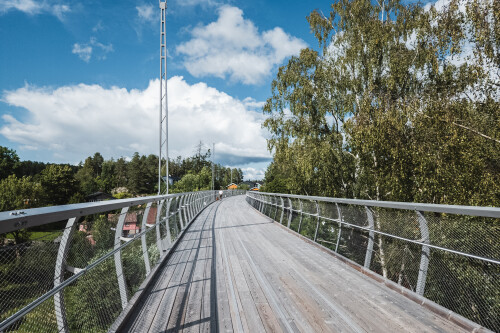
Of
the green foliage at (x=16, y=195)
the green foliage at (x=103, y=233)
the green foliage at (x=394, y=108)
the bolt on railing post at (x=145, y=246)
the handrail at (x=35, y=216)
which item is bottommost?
the green foliage at (x=16, y=195)

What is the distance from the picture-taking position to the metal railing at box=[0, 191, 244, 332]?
5.08 feet

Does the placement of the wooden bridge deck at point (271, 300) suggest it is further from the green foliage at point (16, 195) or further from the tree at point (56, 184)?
the tree at point (56, 184)

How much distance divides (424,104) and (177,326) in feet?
36.8

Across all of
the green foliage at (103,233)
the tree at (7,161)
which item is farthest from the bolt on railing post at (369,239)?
the tree at (7,161)

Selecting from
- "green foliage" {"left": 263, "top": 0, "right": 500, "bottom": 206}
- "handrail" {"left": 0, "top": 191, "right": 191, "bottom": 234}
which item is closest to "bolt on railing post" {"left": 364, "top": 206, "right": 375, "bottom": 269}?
"handrail" {"left": 0, "top": 191, "right": 191, "bottom": 234}

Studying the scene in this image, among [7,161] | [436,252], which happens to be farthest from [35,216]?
[7,161]

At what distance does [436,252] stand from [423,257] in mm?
194

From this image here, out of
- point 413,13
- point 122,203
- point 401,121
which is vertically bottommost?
point 122,203

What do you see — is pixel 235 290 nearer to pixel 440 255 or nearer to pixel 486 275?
pixel 440 255

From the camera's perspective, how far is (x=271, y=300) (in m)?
3.62

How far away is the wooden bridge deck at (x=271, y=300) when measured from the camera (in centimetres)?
297

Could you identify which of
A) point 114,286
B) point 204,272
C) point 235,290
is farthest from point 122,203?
point 204,272

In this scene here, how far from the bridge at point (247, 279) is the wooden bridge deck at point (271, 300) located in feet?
0.05

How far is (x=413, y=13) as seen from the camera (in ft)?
44.9
